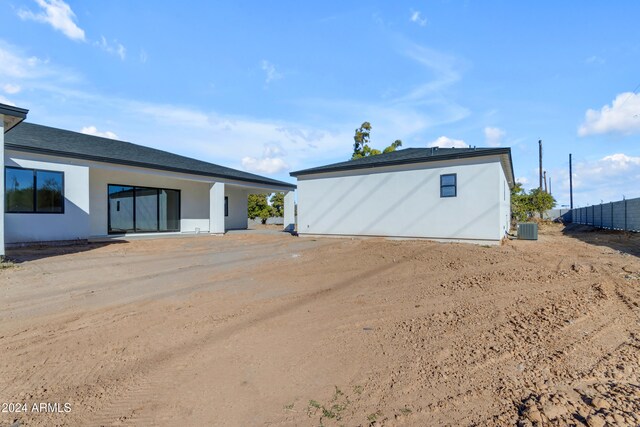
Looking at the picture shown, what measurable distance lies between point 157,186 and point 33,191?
5.72m

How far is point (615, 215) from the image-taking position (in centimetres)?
2044

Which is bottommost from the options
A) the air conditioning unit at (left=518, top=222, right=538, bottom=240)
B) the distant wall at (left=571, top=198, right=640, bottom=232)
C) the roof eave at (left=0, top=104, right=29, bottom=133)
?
the air conditioning unit at (left=518, top=222, right=538, bottom=240)

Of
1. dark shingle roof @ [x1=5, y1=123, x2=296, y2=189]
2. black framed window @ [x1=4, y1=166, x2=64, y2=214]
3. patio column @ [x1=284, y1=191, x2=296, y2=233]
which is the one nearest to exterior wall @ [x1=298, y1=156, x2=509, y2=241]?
patio column @ [x1=284, y1=191, x2=296, y2=233]

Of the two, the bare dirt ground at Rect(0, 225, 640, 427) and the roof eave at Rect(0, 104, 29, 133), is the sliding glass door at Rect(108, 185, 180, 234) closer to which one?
the roof eave at Rect(0, 104, 29, 133)

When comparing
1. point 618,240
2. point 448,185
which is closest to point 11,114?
point 448,185

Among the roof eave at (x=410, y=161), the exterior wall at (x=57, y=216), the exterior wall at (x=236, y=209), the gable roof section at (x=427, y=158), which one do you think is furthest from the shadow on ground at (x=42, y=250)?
the gable roof section at (x=427, y=158)

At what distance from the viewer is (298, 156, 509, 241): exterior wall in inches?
478

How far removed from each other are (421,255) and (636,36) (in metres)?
9.65

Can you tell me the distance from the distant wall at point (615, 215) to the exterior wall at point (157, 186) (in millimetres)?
23483

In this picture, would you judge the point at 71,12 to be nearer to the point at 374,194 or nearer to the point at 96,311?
the point at 96,311

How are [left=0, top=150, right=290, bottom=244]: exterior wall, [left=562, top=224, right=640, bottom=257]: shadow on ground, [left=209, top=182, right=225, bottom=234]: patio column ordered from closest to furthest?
1. [left=0, top=150, right=290, bottom=244]: exterior wall
2. [left=562, top=224, right=640, bottom=257]: shadow on ground
3. [left=209, top=182, right=225, bottom=234]: patio column

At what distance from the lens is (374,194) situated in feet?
48.3

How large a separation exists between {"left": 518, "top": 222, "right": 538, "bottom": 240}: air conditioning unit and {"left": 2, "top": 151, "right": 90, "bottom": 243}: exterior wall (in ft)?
61.7

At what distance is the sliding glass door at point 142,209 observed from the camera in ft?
47.7
